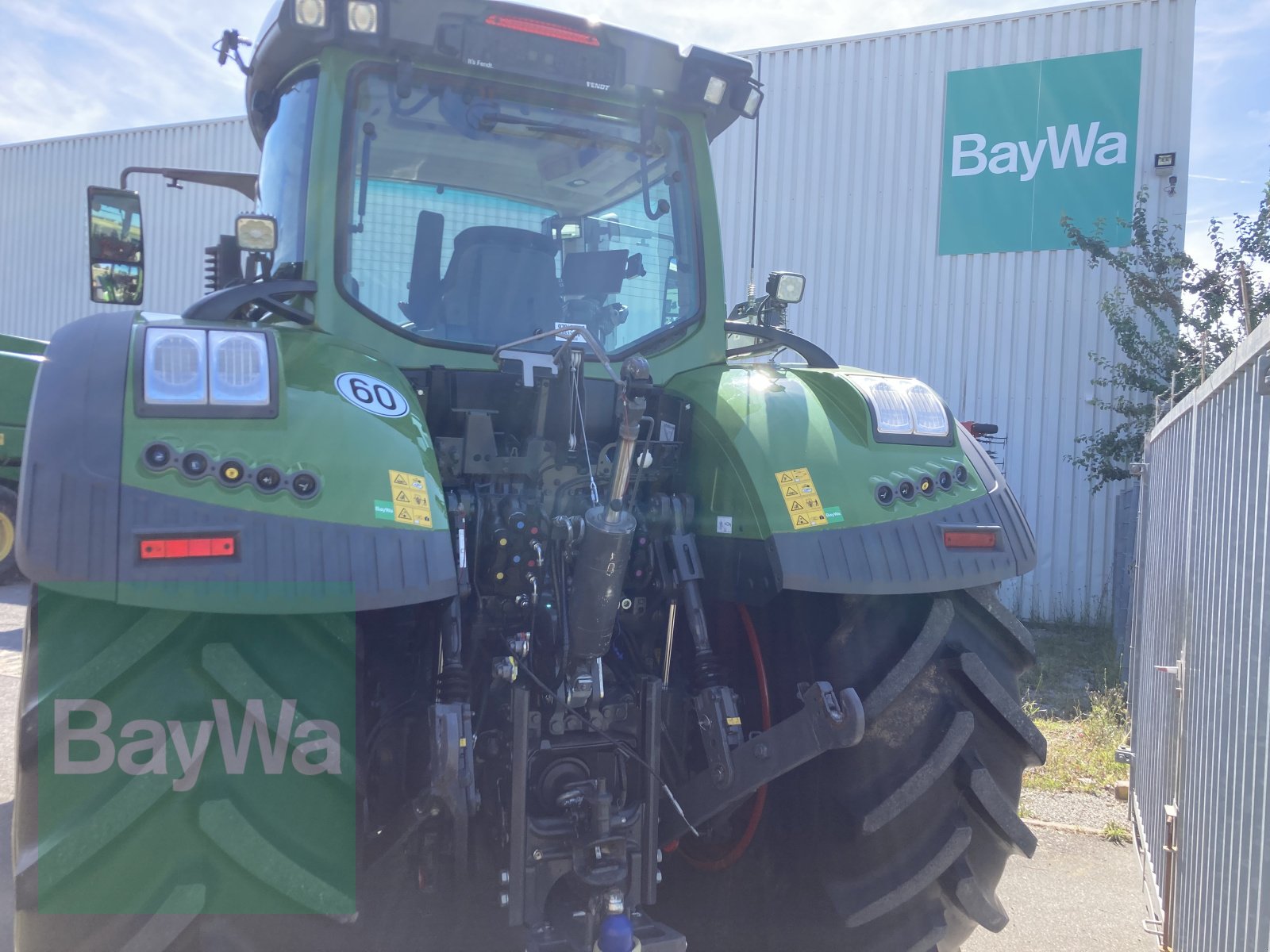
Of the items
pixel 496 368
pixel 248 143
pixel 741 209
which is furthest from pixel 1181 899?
pixel 248 143

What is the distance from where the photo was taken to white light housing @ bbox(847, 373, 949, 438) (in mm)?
2684

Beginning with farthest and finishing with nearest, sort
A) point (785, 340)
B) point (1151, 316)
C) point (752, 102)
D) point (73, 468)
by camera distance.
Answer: point (1151, 316)
point (785, 340)
point (752, 102)
point (73, 468)

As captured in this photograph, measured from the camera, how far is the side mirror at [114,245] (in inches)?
134

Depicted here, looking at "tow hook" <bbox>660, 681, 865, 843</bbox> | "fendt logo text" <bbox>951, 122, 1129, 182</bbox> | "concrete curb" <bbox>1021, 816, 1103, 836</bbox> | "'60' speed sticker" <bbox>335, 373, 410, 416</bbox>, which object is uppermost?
"fendt logo text" <bbox>951, 122, 1129, 182</bbox>

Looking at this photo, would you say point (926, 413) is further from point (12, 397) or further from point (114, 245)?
point (12, 397)

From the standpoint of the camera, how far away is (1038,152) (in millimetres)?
9711

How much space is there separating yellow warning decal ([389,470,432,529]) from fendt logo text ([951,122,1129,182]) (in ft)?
30.0

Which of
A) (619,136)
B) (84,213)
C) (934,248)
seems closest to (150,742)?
(619,136)

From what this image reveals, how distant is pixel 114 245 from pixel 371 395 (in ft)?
5.63

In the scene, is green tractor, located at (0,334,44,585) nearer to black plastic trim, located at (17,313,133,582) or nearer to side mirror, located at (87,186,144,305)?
side mirror, located at (87,186,144,305)

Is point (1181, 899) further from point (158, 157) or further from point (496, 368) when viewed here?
point (158, 157)

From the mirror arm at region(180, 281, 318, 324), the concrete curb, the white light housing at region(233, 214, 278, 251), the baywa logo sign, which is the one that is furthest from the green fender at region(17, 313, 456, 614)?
the baywa logo sign

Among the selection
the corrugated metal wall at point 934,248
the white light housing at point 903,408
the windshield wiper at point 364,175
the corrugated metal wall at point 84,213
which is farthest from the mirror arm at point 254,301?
the corrugated metal wall at point 84,213

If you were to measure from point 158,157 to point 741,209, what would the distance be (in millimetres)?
9251
